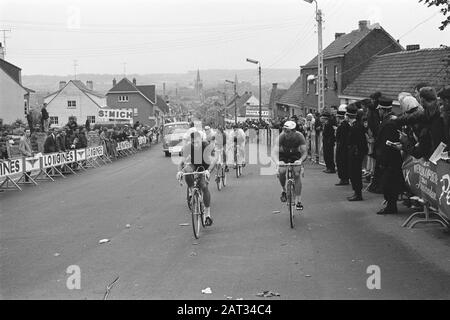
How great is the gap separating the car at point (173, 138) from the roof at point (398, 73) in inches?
456

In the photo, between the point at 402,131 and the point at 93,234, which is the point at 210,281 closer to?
the point at 93,234

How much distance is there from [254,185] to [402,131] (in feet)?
21.6

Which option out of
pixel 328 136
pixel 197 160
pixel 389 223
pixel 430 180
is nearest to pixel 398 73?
pixel 328 136

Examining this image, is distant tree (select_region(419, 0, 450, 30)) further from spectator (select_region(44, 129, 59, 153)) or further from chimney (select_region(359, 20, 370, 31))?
chimney (select_region(359, 20, 370, 31))

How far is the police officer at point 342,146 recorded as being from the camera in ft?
50.6

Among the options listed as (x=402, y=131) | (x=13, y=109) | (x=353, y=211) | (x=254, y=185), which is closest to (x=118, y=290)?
(x=353, y=211)

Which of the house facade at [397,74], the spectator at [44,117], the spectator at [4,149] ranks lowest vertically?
the spectator at [4,149]

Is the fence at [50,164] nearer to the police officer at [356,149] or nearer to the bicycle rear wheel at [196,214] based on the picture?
the bicycle rear wheel at [196,214]

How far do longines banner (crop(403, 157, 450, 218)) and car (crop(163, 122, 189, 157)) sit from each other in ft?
77.3

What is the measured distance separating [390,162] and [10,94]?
191ft

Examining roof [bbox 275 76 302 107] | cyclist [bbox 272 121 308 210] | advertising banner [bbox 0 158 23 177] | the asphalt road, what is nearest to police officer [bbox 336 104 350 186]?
the asphalt road

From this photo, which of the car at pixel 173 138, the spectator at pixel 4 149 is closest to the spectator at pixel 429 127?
the spectator at pixel 4 149

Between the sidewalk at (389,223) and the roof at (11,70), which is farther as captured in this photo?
the roof at (11,70)

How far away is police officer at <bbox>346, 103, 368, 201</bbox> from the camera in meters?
14.0
